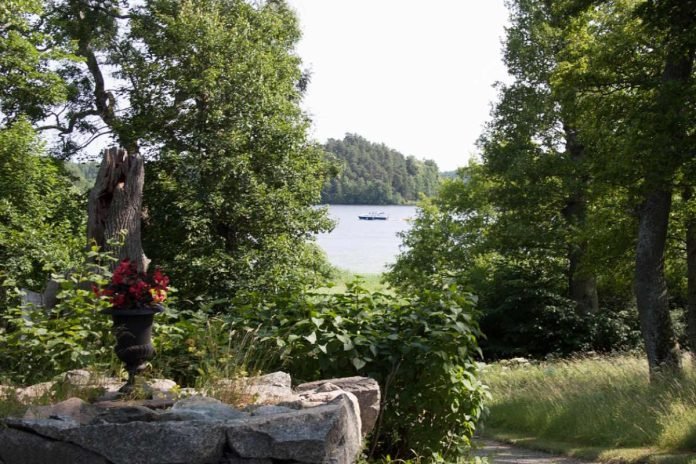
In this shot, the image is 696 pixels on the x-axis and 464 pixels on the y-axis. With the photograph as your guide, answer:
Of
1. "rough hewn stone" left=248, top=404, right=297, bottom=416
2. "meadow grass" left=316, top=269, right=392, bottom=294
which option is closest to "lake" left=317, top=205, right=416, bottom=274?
"meadow grass" left=316, top=269, right=392, bottom=294

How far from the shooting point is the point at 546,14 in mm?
22328

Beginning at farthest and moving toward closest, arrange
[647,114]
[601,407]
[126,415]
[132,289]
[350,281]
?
[647,114] → [601,407] → [350,281] → [132,289] → [126,415]

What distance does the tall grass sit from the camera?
936 centimetres

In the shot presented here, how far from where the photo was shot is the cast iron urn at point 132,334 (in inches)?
217

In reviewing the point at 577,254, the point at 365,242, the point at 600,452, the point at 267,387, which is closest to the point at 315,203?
the point at 577,254

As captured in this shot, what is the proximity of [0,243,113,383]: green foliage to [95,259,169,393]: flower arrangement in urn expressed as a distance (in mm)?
826

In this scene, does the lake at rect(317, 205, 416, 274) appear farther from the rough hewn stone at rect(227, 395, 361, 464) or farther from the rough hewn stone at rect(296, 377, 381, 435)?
the rough hewn stone at rect(227, 395, 361, 464)

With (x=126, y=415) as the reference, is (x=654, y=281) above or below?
above

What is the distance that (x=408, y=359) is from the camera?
6.21 meters

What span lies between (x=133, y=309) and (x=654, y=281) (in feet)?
31.3

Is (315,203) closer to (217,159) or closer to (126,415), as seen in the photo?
(217,159)

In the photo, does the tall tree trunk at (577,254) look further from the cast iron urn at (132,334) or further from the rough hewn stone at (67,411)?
the rough hewn stone at (67,411)

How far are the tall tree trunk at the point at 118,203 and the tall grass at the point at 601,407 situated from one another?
6.60 meters

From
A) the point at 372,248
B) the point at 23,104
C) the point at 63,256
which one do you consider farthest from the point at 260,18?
the point at 372,248
